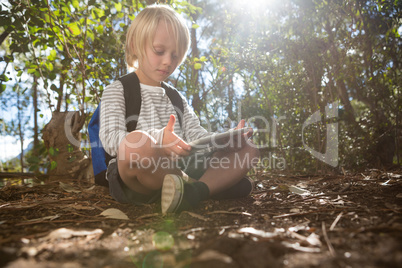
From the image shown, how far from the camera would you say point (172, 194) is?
1546 millimetres

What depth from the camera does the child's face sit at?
2.05 meters

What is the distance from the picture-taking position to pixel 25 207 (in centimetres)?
169

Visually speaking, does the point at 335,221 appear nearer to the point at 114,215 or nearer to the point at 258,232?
the point at 258,232

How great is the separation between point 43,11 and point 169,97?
1.56 meters

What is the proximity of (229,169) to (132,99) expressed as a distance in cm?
92

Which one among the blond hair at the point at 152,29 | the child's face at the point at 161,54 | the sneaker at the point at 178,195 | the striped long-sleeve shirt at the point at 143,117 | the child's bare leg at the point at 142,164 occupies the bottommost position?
the sneaker at the point at 178,195

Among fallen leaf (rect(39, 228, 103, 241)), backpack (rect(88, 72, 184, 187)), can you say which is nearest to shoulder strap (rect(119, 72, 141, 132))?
backpack (rect(88, 72, 184, 187))

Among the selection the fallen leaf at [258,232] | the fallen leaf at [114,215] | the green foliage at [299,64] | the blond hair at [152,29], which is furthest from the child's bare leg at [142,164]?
the green foliage at [299,64]

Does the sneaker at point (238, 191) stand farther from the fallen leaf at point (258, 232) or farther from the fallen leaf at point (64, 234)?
the fallen leaf at point (64, 234)

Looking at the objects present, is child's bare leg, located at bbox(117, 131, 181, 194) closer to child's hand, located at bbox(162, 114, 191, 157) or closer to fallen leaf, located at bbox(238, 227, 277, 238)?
child's hand, located at bbox(162, 114, 191, 157)

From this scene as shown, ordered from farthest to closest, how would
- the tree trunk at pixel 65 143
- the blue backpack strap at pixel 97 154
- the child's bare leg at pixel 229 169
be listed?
1. the tree trunk at pixel 65 143
2. the blue backpack strap at pixel 97 154
3. the child's bare leg at pixel 229 169

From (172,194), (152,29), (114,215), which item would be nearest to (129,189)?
(114,215)

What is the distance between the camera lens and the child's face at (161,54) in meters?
2.05

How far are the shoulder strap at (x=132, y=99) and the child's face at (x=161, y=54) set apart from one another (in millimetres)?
163
